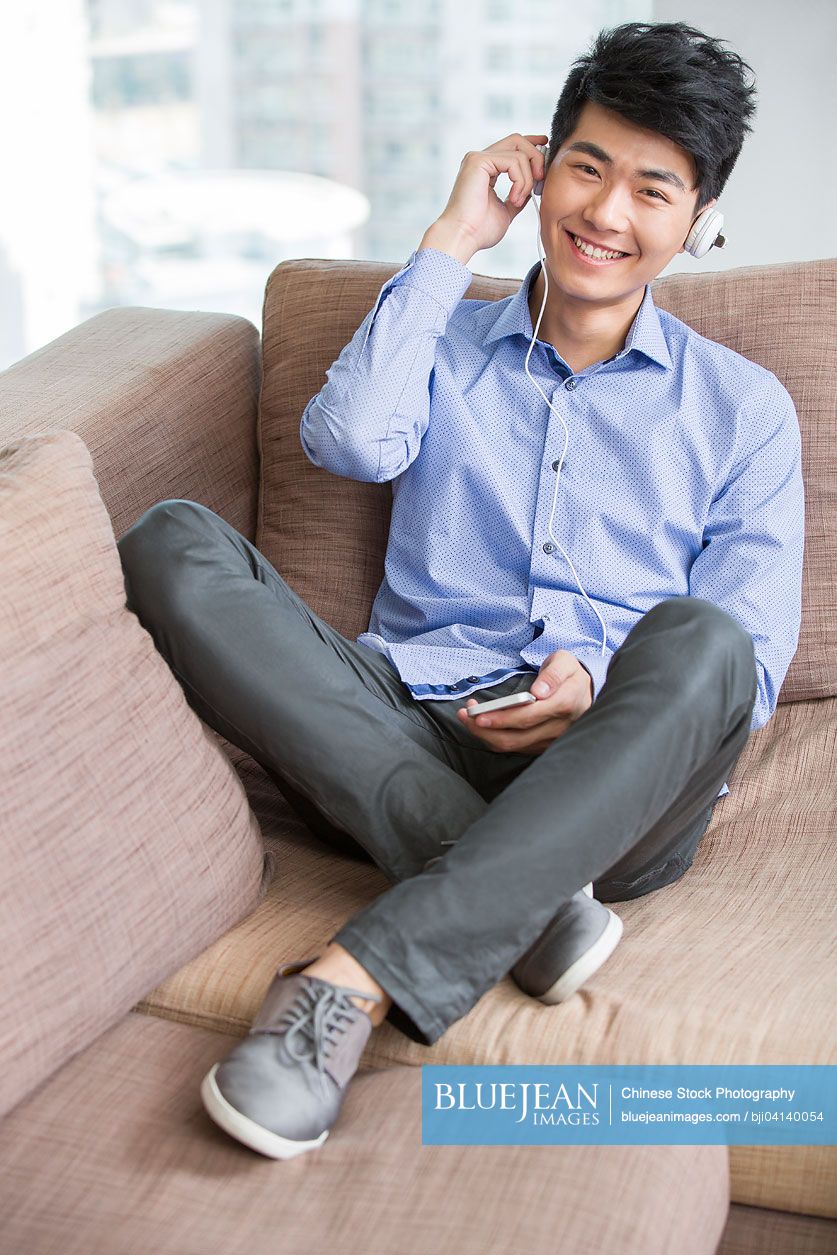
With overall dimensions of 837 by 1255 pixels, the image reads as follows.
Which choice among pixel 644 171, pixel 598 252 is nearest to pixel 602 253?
pixel 598 252

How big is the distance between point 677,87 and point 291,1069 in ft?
3.88

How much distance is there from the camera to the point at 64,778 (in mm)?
1299

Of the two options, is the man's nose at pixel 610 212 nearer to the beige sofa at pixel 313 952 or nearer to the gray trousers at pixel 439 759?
the beige sofa at pixel 313 952

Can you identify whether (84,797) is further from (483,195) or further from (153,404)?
(483,195)

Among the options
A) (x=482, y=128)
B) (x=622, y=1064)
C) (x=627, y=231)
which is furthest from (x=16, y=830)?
(x=482, y=128)

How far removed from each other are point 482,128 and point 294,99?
1.62ft

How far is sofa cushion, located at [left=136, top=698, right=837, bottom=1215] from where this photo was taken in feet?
4.12

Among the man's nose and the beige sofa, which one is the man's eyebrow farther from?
the beige sofa

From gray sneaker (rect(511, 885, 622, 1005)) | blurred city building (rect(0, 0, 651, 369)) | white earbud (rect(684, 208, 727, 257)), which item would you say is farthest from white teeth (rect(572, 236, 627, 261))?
blurred city building (rect(0, 0, 651, 369))

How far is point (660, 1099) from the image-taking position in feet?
4.03

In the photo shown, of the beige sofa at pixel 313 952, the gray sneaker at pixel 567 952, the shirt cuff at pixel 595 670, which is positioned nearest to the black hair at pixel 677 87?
the beige sofa at pixel 313 952

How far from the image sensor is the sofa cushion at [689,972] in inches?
49.4

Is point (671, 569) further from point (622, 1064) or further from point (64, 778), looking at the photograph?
point (64, 778)

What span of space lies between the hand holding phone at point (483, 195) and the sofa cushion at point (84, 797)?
634mm
